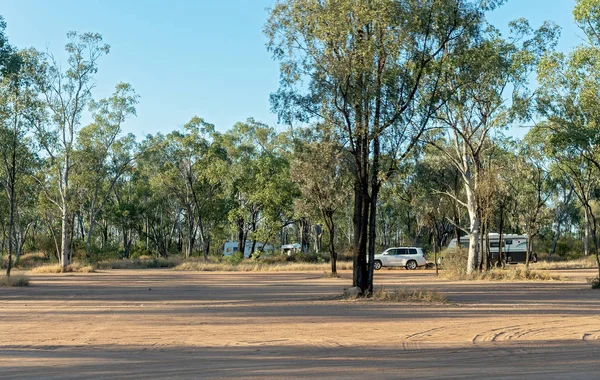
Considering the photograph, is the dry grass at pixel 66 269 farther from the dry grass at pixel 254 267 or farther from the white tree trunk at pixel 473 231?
the white tree trunk at pixel 473 231

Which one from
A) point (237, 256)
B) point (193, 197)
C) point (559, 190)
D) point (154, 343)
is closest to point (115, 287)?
point (154, 343)

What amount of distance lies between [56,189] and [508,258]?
4126cm

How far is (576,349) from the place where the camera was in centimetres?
1117

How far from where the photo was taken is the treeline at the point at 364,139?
2106 centimetres

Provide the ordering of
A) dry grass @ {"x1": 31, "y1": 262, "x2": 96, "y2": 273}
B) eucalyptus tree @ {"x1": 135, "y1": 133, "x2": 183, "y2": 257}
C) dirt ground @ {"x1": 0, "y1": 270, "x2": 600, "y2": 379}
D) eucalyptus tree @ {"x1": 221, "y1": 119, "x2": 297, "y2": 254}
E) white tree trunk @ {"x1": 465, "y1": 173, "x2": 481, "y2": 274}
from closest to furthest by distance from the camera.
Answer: dirt ground @ {"x1": 0, "y1": 270, "x2": 600, "y2": 379} < white tree trunk @ {"x1": 465, "y1": 173, "x2": 481, "y2": 274} < dry grass @ {"x1": 31, "y1": 262, "x2": 96, "y2": 273} < eucalyptus tree @ {"x1": 221, "y1": 119, "x2": 297, "y2": 254} < eucalyptus tree @ {"x1": 135, "y1": 133, "x2": 183, "y2": 257}

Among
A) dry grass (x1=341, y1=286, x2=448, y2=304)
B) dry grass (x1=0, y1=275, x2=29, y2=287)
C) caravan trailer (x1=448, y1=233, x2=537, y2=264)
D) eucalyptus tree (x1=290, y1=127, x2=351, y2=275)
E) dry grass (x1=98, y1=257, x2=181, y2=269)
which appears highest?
eucalyptus tree (x1=290, y1=127, x2=351, y2=275)

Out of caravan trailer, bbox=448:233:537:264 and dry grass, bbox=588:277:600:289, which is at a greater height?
caravan trailer, bbox=448:233:537:264

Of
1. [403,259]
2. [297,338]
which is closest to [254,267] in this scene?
[403,259]

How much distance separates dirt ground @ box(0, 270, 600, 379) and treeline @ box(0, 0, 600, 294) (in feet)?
17.3

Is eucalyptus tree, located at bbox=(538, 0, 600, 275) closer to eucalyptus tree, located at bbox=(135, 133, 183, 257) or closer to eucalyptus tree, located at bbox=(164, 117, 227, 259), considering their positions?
eucalyptus tree, located at bbox=(164, 117, 227, 259)

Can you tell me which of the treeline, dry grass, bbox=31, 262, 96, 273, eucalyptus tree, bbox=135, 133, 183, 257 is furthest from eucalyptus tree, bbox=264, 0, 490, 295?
eucalyptus tree, bbox=135, 133, 183, 257

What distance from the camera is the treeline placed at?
21062mm

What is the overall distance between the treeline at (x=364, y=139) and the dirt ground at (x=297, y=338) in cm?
528

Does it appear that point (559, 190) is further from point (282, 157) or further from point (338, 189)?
point (338, 189)
